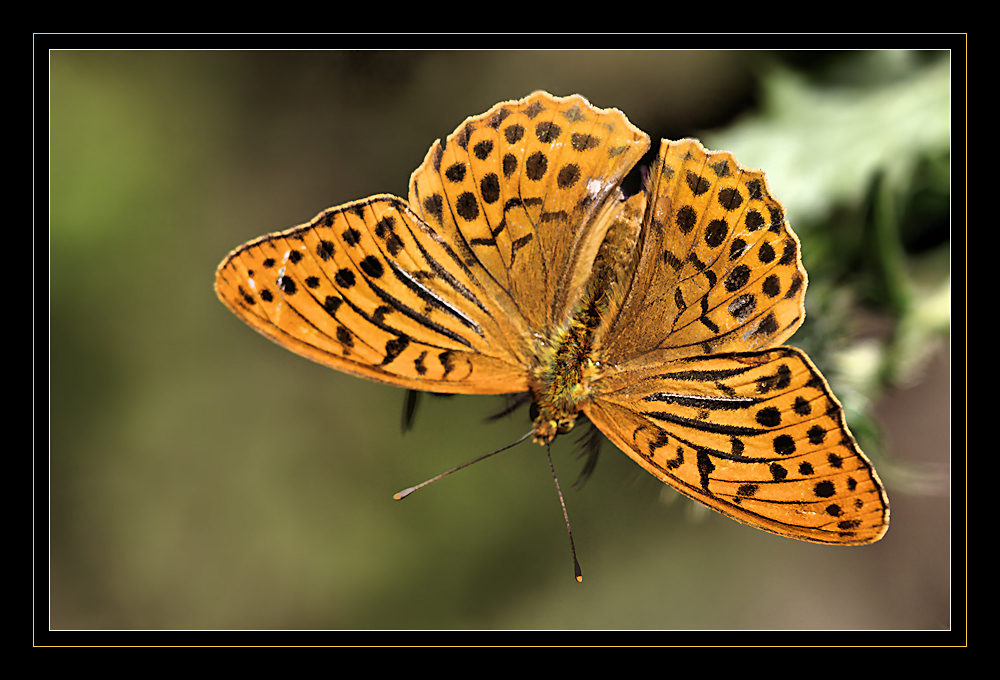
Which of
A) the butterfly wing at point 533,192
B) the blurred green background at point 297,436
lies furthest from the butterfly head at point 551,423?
the blurred green background at point 297,436

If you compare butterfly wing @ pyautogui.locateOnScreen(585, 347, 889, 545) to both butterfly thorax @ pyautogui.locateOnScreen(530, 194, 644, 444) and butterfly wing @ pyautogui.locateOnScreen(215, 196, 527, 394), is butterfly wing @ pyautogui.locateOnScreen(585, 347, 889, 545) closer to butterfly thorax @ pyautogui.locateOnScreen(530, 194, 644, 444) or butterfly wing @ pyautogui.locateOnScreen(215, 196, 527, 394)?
butterfly thorax @ pyautogui.locateOnScreen(530, 194, 644, 444)

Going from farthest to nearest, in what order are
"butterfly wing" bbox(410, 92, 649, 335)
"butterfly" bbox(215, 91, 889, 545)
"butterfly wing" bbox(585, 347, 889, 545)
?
"butterfly wing" bbox(410, 92, 649, 335), "butterfly" bbox(215, 91, 889, 545), "butterfly wing" bbox(585, 347, 889, 545)

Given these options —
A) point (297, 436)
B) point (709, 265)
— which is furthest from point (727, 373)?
point (297, 436)

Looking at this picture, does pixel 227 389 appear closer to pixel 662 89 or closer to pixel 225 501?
pixel 225 501

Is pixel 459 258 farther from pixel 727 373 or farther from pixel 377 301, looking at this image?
pixel 727 373

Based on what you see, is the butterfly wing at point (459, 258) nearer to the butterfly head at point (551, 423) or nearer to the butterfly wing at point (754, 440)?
the butterfly head at point (551, 423)

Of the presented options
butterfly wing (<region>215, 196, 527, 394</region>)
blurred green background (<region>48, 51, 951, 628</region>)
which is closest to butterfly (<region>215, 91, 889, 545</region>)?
butterfly wing (<region>215, 196, 527, 394</region>)
